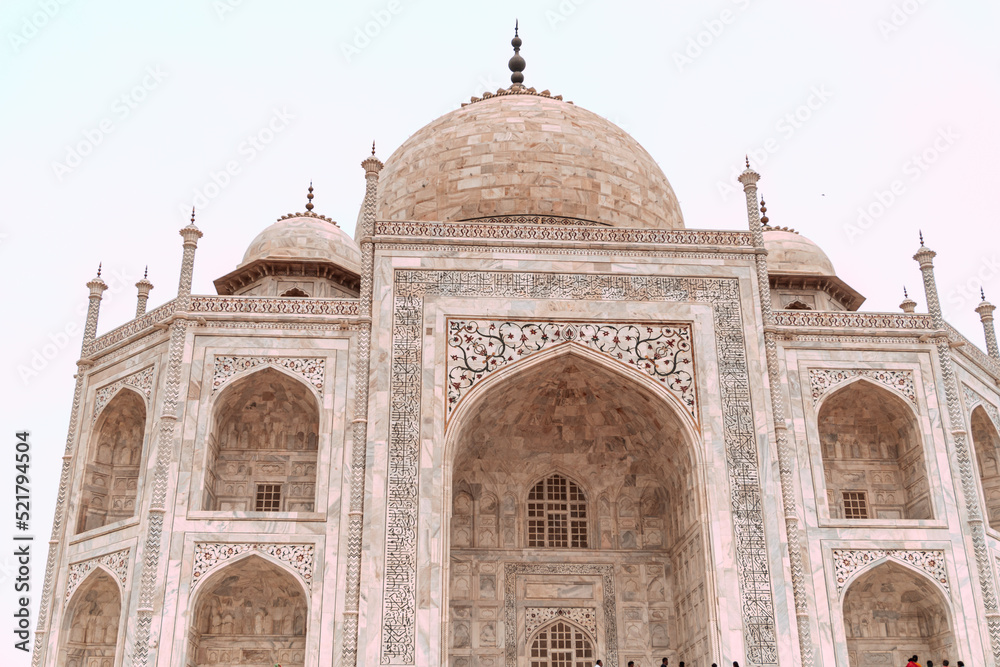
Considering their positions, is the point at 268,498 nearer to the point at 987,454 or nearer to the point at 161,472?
the point at 161,472

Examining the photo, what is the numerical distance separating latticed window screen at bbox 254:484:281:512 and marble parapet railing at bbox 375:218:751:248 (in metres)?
4.21

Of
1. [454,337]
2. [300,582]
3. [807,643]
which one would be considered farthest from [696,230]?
[300,582]

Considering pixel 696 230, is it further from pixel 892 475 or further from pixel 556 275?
pixel 892 475

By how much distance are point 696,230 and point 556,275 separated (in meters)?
2.41

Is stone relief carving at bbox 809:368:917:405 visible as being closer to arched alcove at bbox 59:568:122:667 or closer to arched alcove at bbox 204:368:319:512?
arched alcove at bbox 204:368:319:512

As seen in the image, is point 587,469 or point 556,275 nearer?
point 556,275

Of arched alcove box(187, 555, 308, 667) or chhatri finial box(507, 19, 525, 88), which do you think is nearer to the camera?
arched alcove box(187, 555, 308, 667)

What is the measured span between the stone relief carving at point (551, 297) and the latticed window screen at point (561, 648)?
472mm

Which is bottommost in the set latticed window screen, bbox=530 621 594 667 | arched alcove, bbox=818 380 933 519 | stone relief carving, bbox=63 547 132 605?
latticed window screen, bbox=530 621 594 667

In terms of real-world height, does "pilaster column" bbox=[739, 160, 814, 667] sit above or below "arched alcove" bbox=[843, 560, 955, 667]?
above

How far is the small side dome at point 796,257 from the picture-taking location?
807 inches

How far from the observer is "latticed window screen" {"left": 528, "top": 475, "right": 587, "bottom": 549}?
56.1 ft

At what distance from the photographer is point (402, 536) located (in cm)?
1448

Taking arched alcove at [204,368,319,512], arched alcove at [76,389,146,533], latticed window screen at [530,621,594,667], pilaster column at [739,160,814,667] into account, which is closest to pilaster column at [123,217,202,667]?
arched alcove at [204,368,319,512]
